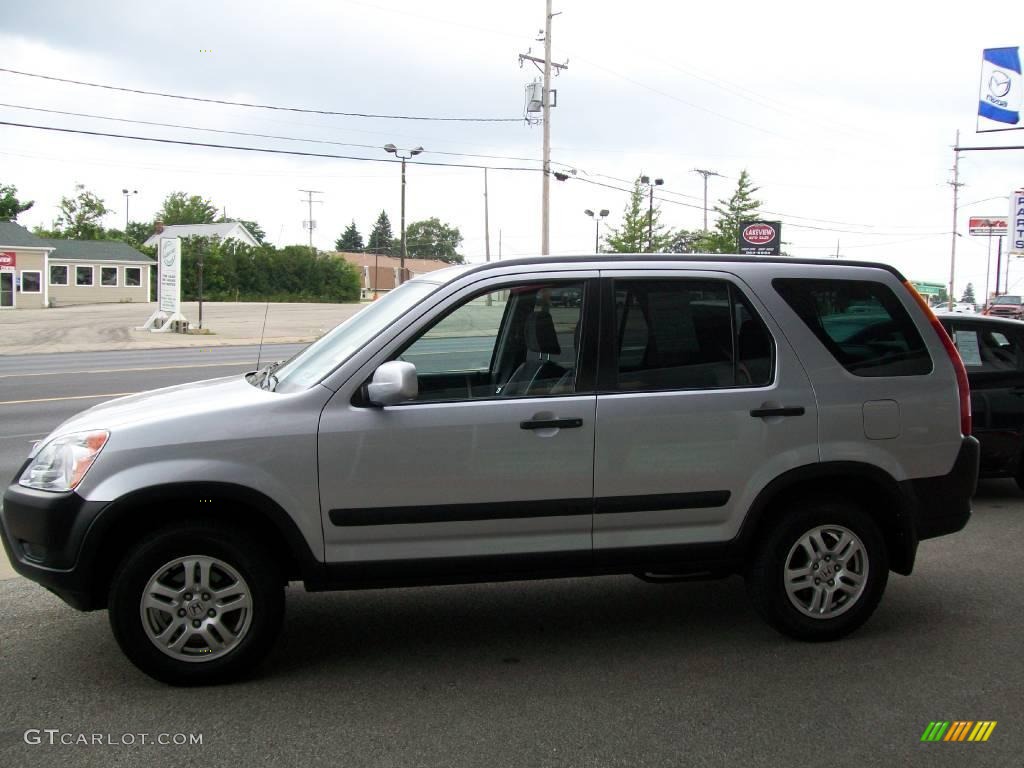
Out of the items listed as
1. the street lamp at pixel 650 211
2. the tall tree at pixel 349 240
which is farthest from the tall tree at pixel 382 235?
the street lamp at pixel 650 211

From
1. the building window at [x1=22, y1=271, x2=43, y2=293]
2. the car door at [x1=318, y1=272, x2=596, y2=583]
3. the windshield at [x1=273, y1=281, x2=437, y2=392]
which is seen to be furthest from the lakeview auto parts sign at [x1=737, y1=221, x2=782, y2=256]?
the building window at [x1=22, y1=271, x2=43, y2=293]

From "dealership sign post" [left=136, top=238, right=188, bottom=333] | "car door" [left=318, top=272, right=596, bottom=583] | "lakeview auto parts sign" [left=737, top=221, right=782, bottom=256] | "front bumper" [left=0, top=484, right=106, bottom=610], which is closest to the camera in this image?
"front bumper" [left=0, top=484, right=106, bottom=610]

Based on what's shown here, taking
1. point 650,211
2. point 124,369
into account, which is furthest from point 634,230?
point 124,369

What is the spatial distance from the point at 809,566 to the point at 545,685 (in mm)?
1451

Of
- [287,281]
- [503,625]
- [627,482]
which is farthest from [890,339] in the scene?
[287,281]

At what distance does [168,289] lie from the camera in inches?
1512

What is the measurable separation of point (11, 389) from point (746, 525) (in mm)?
16042

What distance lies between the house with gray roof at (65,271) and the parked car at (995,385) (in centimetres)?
6107

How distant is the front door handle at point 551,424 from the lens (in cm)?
428

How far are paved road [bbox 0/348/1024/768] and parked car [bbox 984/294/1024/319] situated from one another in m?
52.0

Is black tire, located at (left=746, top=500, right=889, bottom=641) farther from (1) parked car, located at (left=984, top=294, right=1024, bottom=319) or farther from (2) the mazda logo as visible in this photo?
(1) parked car, located at (left=984, top=294, right=1024, bottom=319)

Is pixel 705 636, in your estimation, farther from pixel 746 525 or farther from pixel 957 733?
pixel 957 733

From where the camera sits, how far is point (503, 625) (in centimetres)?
504

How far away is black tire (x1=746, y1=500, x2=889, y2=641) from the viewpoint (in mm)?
4633
